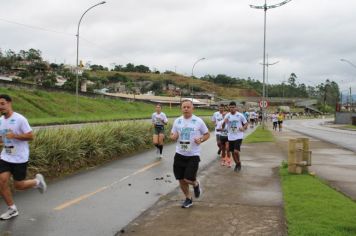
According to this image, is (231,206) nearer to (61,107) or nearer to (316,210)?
(316,210)

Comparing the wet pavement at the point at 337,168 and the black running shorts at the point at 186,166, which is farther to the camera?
the wet pavement at the point at 337,168

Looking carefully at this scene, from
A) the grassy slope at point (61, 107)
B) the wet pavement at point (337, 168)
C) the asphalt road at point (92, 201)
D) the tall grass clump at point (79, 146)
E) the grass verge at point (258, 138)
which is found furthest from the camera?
the grassy slope at point (61, 107)

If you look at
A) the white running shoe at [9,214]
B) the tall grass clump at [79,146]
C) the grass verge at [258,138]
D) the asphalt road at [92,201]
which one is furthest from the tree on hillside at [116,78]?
the white running shoe at [9,214]

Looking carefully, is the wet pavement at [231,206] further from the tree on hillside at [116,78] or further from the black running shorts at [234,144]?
→ the tree on hillside at [116,78]

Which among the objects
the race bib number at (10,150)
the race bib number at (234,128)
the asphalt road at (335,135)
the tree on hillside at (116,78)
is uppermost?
the tree on hillside at (116,78)

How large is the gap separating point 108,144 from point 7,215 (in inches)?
316

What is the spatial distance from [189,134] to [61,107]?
41.7 metres

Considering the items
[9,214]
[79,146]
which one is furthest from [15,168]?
[79,146]

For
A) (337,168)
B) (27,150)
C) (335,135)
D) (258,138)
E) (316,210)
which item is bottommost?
(335,135)

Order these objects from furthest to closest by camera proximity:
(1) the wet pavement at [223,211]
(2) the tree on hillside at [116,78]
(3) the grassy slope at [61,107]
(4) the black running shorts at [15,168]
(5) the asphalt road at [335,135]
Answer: (2) the tree on hillside at [116,78] → (3) the grassy slope at [61,107] → (5) the asphalt road at [335,135] → (4) the black running shorts at [15,168] → (1) the wet pavement at [223,211]

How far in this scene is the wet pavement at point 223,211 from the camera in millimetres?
6824

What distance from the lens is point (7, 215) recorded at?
730cm

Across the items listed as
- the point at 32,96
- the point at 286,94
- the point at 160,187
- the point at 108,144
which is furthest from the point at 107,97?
the point at 286,94

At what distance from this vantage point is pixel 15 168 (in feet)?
24.4
